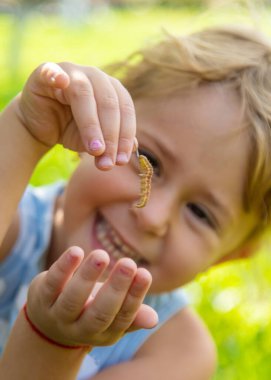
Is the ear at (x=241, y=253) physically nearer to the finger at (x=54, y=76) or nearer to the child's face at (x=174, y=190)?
the child's face at (x=174, y=190)

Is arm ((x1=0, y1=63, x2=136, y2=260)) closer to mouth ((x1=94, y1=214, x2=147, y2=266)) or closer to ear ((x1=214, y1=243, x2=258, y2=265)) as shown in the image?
mouth ((x1=94, y1=214, x2=147, y2=266))

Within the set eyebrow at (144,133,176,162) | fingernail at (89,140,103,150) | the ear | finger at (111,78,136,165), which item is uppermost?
fingernail at (89,140,103,150)

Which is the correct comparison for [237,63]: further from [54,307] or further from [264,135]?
[54,307]

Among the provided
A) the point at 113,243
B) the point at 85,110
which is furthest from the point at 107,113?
the point at 113,243

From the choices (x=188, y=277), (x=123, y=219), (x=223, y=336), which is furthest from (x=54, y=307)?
(x=223, y=336)

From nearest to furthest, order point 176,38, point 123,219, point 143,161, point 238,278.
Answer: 1. point 143,161
2. point 123,219
3. point 176,38
4. point 238,278

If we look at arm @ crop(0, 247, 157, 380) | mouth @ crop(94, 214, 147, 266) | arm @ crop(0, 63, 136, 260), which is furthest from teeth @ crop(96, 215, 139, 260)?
arm @ crop(0, 247, 157, 380)
